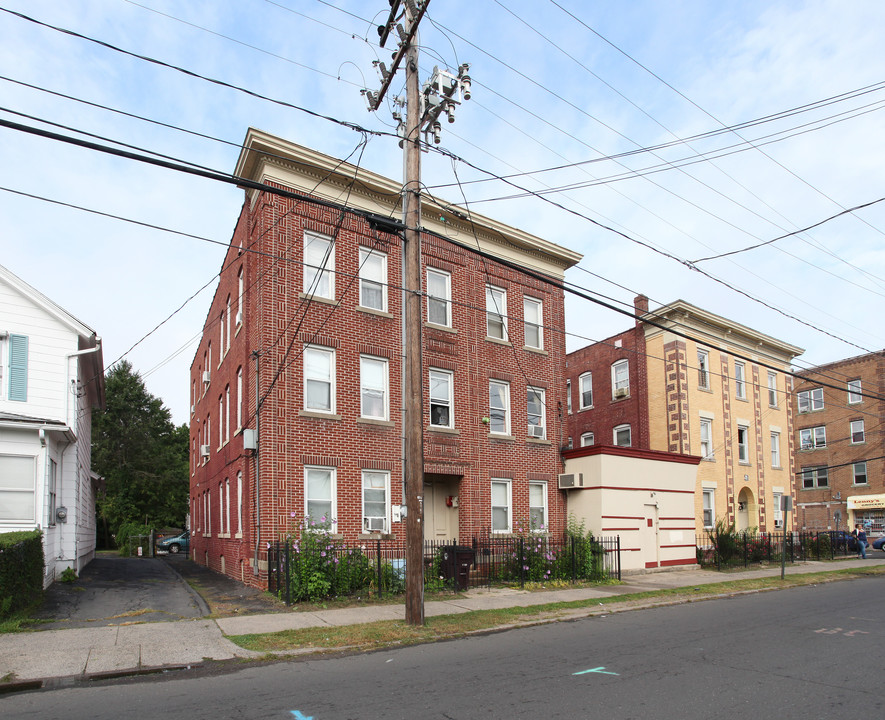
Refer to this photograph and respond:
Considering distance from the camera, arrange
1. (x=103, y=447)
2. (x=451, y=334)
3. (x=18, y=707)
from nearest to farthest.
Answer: (x=18, y=707), (x=451, y=334), (x=103, y=447)

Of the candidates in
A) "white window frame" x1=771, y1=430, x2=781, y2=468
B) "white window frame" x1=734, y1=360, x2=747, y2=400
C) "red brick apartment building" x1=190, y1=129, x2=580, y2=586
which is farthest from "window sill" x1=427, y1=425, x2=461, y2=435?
"white window frame" x1=771, y1=430, x2=781, y2=468

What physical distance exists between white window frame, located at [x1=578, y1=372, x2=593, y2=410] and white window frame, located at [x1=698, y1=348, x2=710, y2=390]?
527 cm

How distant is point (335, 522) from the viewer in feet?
56.8

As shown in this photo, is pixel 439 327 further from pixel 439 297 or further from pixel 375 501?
pixel 375 501

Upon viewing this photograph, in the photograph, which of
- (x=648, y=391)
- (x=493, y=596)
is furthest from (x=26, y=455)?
(x=648, y=391)

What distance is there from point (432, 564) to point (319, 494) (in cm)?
327

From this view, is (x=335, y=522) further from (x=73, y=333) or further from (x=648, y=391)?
Result: (x=648, y=391)

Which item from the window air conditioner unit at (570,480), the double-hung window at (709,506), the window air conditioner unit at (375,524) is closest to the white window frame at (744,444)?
the double-hung window at (709,506)

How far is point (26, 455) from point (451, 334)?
36.7 ft

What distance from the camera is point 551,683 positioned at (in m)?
7.87

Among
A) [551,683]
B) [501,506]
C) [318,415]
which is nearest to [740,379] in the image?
[501,506]

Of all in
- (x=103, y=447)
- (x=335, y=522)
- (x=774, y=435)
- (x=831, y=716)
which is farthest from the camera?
(x=103, y=447)

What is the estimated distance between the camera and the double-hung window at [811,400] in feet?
163

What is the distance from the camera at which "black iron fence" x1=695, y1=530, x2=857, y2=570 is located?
25156 millimetres
